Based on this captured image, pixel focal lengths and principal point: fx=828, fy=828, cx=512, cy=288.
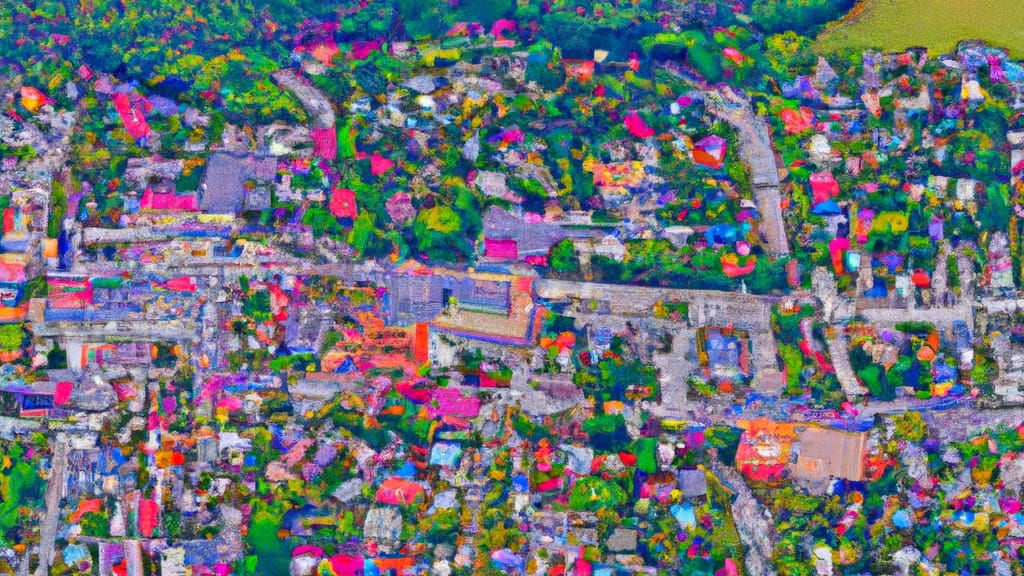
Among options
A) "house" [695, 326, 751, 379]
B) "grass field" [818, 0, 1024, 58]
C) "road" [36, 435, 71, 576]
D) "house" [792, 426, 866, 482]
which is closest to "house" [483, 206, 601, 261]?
"house" [695, 326, 751, 379]

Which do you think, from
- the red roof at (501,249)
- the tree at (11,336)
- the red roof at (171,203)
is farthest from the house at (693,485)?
the tree at (11,336)

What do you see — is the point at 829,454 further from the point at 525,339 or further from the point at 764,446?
the point at 525,339

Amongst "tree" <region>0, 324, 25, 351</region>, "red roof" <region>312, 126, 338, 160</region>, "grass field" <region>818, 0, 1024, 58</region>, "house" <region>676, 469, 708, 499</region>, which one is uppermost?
"grass field" <region>818, 0, 1024, 58</region>

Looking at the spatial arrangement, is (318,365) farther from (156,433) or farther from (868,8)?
(868,8)

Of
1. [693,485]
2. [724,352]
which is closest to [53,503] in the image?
[693,485]

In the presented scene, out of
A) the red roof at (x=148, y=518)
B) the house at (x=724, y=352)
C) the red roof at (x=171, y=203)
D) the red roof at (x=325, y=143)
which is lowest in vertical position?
the red roof at (x=148, y=518)

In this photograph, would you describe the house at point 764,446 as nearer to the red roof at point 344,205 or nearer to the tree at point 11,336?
the red roof at point 344,205

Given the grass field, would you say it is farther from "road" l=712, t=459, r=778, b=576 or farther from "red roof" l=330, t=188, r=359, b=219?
"red roof" l=330, t=188, r=359, b=219
